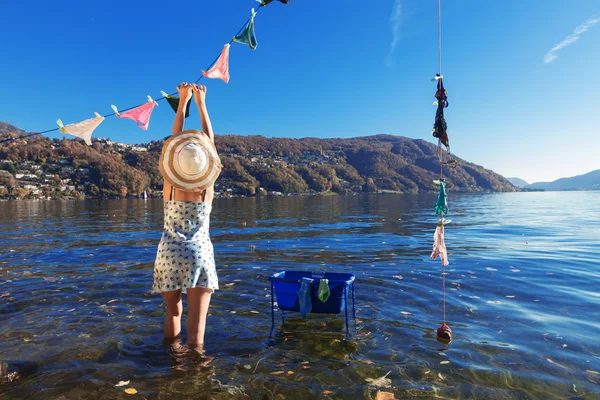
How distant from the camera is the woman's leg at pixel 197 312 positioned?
5312 millimetres

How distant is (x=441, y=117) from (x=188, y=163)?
4.27 metres

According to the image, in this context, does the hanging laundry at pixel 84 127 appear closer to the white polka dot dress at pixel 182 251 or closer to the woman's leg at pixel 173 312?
the white polka dot dress at pixel 182 251

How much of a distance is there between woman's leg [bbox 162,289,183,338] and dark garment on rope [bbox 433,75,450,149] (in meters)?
5.04

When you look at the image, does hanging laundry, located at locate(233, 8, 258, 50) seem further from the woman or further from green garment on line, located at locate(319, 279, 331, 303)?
green garment on line, located at locate(319, 279, 331, 303)

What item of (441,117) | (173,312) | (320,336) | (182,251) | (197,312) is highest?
(441,117)

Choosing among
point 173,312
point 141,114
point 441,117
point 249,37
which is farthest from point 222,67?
point 173,312

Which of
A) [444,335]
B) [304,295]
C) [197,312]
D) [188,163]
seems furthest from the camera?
[304,295]

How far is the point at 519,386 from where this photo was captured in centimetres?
484

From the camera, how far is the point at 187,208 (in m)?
5.11

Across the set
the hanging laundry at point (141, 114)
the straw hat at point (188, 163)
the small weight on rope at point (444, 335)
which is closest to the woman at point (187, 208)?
the straw hat at point (188, 163)

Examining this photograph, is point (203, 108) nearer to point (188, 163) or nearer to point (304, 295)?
point (188, 163)

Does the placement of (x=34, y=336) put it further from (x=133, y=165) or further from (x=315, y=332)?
(x=133, y=165)

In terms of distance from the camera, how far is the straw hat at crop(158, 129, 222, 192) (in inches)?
192

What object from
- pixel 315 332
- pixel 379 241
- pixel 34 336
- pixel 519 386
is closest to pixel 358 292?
pixel 315 332
